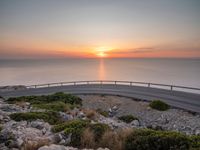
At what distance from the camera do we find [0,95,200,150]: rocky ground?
29.5ft

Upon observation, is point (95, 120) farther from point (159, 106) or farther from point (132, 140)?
point (159, 106)

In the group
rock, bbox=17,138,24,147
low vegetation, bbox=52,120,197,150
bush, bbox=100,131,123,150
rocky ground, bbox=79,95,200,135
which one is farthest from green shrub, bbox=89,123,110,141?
rocky ground, bbox=79,95,200,135

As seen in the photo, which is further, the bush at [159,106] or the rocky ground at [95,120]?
the bush at [159,106]

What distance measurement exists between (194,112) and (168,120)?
3.67 m

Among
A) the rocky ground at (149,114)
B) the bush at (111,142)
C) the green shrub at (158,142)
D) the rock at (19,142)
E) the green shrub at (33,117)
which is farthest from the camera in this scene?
the rocky ground at (149,114)

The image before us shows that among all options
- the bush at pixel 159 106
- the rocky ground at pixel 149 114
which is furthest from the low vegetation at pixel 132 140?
the bush at pixel 159 106

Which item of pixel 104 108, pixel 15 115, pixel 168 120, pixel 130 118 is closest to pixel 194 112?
pixel 168 120

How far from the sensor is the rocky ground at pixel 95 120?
29.5 ft

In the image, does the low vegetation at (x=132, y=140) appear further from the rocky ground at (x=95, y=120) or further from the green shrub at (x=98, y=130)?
the rocky ground at (x=95, y=120)

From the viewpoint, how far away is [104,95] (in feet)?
119

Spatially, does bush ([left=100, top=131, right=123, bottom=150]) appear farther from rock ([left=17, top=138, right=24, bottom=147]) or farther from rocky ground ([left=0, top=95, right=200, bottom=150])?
rock ([left=17, top=138, right=24, bottom=147])

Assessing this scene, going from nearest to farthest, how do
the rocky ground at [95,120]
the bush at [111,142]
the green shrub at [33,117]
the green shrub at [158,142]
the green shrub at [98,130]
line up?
Result: 1. the green shrub at [158,142]
2. the bush at [111,142]
3. the rocky ground at [95,120]
4. the green shrub at [98,130]
5. the green shrub at [33,117]

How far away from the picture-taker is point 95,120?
16.9 m

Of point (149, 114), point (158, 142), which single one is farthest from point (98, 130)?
point (149, 114)
